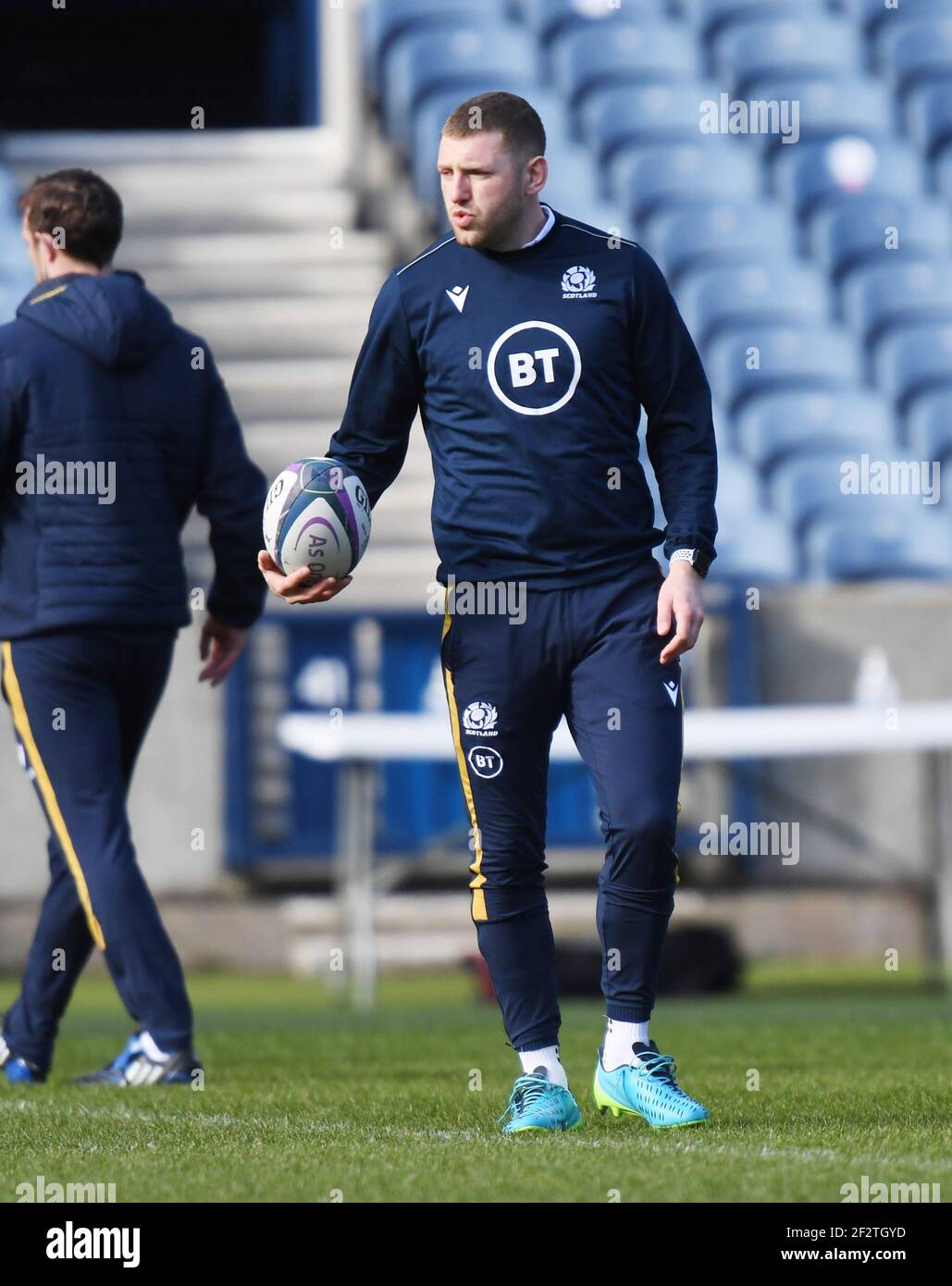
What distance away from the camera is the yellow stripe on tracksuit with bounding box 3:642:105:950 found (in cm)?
505

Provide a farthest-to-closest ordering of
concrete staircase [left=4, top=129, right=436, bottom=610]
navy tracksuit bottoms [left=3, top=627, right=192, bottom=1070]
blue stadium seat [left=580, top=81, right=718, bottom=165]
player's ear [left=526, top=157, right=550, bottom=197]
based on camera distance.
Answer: blue stadium seat [left=580, top=81, right=718, bottom=165] → concrete staircase [left=4, top=129, right=436, bottom=610] → navy tracksuit bottoms [left=3, top=627, right=192, bottom=1070] → player's ear [left=526, top=157, right=550, bottom=197]

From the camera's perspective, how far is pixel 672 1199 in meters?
3.00

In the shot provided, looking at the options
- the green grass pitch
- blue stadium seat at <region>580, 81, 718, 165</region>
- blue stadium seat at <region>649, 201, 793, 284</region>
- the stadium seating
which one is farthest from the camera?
blue stadium seat at <region>580, 81, 718, 165</region>

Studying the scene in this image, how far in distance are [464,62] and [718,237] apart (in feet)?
7.66

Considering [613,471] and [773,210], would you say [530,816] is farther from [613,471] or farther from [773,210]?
[773,210]

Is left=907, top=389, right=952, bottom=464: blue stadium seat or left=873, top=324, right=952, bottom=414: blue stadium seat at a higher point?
left=873, top=324, right=952, bottom=414: blue stadium seat

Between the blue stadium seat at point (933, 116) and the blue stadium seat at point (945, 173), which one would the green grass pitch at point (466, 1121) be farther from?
the blue stadium seat at point (933, 116)

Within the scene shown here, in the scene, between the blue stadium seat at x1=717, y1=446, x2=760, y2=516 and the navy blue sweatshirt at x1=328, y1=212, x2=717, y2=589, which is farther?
the blue stadium seat at x1=717, y1=446, x2=760, y2=516

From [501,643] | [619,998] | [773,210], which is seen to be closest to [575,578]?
[501,643]

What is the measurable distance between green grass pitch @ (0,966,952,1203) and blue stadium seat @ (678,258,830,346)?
723cm

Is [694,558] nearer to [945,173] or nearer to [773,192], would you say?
[773,192]

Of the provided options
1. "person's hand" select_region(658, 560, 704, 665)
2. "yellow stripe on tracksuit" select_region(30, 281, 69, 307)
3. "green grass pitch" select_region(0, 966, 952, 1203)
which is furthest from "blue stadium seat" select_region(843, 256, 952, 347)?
"person's hand" select_region(658, 560, 704, 665)

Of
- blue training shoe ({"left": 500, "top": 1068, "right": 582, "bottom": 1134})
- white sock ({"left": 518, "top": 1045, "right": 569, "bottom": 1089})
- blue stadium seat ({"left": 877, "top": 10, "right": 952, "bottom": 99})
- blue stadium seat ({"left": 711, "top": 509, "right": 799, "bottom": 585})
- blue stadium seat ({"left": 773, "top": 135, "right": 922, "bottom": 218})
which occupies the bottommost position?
blue training shoe ({"left": 500, "top": 1068, "right": 582, "bottom": 1134})

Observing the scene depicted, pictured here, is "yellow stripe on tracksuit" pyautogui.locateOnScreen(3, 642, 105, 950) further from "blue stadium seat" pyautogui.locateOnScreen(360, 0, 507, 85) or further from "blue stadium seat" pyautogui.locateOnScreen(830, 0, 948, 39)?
"blue stadium seat" pyautogui.locateOnScreen(830, 0, 948, 39)
